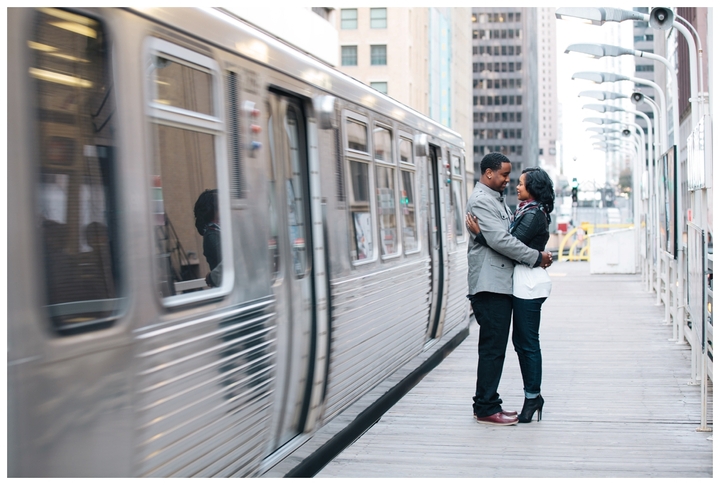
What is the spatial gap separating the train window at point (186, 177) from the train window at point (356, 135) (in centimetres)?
248

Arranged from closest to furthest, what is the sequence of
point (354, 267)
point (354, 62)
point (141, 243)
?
point (141, 243) → point (354, 267) → point (354, 62)

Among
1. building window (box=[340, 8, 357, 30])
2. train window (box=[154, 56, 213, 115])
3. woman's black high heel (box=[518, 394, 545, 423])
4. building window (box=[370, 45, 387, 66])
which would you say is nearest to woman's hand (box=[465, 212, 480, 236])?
woman's black high heel (box=[518, 394, 545, 423])

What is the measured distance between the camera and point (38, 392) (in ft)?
10.5

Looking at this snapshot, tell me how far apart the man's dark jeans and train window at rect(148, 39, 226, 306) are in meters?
2.68

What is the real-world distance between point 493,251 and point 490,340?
0.66 metres

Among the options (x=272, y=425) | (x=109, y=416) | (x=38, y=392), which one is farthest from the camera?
(x=272, y=425)

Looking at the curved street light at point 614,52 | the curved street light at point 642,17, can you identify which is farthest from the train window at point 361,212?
the curved street light at point 614,52

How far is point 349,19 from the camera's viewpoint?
71.4 metres

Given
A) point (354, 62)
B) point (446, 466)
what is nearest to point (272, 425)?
point (446, 466)

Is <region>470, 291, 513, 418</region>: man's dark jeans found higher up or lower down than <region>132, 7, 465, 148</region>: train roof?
lower down

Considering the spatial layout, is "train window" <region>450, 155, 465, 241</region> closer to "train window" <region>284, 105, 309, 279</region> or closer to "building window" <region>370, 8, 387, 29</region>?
"train window" <region>284, 105, 309, 279</region>

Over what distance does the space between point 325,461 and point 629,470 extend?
75.3 inches

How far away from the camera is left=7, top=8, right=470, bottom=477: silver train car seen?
3.28 m
